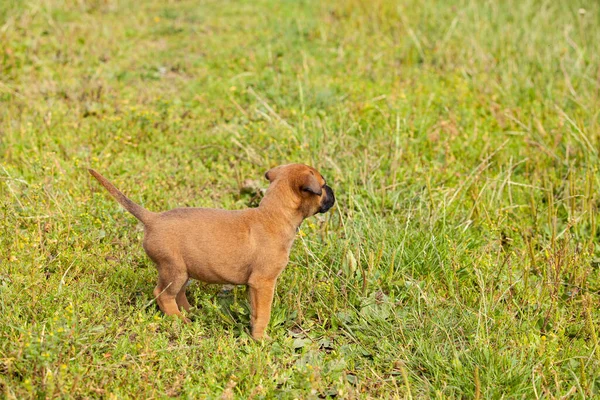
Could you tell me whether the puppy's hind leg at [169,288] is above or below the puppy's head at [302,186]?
below

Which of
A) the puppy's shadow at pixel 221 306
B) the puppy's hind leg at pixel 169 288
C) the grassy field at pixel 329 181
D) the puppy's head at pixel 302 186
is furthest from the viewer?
the puppy's shadow at pixel 221 306

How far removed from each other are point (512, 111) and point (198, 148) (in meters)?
3.73

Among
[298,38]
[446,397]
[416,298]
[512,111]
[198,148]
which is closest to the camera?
[446,397]

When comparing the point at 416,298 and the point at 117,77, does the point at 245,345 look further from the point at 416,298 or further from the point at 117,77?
the point at 117,77

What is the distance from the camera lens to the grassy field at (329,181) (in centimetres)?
428

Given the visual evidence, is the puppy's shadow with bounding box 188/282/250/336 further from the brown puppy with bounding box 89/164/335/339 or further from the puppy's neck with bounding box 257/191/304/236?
the puppy's neck with bounding box 257/191/304/236

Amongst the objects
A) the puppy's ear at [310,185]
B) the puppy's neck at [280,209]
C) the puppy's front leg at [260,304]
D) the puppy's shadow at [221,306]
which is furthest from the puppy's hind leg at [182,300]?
the puppy's ear at [310,185]

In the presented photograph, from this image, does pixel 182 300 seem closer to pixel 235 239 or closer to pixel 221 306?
pixel 221 306

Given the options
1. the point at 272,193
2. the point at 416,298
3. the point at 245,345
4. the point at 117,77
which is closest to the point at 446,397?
the point at 416,298

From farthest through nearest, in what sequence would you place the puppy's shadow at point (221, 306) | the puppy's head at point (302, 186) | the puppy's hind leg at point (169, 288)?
the puppy's shadow at point (221, 306) < the puppy's head at point (302, 186) < the puppy's hind leg at point (169, 288)

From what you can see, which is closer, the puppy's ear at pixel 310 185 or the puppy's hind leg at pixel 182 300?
the puppy's ear at pixel 310 185

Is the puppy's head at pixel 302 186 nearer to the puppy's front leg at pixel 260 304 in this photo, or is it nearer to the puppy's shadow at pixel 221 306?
the puppy's front leg at pixel 260 304

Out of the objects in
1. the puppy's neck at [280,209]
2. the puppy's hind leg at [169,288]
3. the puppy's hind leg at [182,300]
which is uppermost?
the puppy's neck at [280,209]

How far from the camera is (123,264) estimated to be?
5199mm
